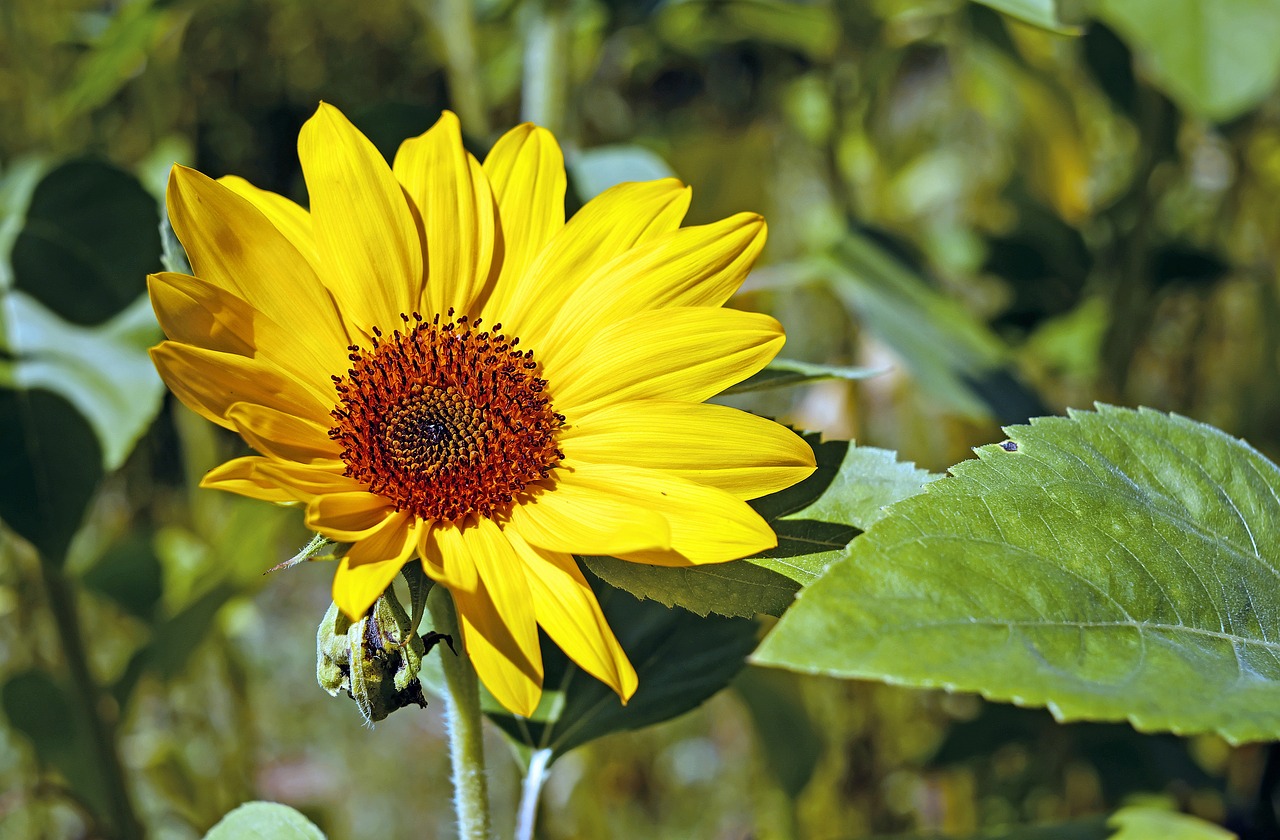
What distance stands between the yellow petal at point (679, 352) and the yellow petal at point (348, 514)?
0.10m

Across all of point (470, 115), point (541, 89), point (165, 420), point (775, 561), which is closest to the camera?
point (775, 561)

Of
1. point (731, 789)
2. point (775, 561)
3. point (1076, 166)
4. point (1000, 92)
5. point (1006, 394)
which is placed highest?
point (1000, 92)

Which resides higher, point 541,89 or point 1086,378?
point 541,89

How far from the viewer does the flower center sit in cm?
44

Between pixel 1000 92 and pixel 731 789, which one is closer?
pixel 1000 92

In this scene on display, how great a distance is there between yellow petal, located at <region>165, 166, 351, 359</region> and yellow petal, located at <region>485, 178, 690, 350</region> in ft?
0.30

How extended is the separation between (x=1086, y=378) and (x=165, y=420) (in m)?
1.86

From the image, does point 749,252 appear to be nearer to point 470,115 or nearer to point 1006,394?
point 1006,394

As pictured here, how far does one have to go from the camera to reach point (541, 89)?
0.86 m

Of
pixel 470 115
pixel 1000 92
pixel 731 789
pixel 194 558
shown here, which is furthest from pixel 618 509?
pixel 731 789

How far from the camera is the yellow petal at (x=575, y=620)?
0.38 meters

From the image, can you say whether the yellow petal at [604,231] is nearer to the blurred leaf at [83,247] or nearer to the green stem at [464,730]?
the green stem at [464,730]

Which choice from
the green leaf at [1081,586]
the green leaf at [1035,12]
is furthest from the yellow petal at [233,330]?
the green leaf at [1035,12]

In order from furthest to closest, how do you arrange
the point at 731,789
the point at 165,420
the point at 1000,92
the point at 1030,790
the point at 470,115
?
1. the point at 165,420
2. the point at 731,789
3. the point at 1000,92
4. the point at 1030,790
5. the point at 470,115
